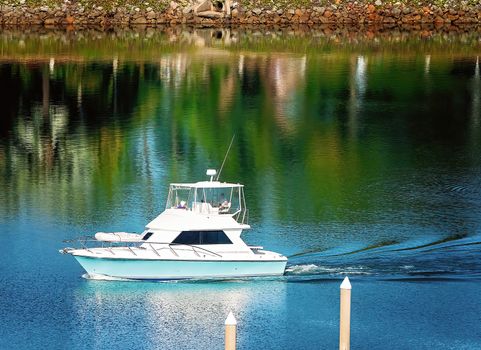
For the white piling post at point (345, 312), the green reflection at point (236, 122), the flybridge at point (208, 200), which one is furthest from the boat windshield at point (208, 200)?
the white piling post at point (345, 312)

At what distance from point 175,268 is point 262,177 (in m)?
17.7

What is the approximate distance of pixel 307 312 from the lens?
1598 inches

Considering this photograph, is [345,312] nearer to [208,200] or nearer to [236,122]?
[208,200]

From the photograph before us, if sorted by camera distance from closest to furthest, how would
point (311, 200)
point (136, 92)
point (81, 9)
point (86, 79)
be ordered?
1. point (311, 200)
2. point (136, 92)
3. point (86, 79)
4. point (81, 9)

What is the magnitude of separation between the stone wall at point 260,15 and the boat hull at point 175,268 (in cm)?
8885

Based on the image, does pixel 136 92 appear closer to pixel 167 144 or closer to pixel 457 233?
pixel 167 144

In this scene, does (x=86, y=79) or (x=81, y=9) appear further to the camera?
(x=81, y=9)

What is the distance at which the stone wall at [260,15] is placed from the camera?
130 m

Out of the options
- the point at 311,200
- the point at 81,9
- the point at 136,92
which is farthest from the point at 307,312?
the point at 81,9

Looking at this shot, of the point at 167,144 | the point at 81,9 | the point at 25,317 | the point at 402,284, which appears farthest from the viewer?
the point at 81,9

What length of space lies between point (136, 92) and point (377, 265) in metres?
46.0

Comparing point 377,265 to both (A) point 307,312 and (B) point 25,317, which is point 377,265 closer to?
(A) point 307,312

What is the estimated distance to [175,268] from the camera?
42.2 metres

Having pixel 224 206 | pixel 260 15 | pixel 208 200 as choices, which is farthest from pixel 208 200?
pixel 260 15
